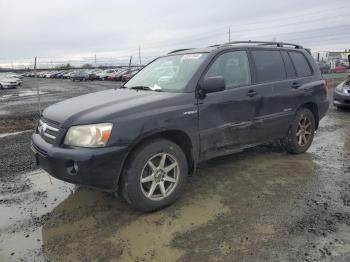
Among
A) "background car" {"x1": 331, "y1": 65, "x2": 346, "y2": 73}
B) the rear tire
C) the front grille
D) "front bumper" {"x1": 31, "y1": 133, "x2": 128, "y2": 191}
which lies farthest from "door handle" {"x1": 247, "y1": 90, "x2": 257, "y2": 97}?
"background car" {"x1": 331, "y1": 65, "x2": 346, "y2": 73}

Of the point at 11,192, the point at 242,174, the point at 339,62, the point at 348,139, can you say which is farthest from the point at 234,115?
the point at 339,62

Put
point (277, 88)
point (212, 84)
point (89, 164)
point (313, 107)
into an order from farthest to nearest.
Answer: point (313, 107)
point (277, 88)
point (212, 84)
point (89, 164)

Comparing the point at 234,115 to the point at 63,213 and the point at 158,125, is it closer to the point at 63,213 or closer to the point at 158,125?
the point at 158,125

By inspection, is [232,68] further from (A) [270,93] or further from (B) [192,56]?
(A) [270,93]

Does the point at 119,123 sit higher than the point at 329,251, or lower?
higher

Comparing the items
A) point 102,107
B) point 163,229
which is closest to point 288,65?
point 102,107

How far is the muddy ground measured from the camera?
11.5 ft

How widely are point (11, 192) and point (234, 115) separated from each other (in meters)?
3.11

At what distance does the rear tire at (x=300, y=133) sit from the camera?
6.28 m

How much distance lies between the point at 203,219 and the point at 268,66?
9.13ft

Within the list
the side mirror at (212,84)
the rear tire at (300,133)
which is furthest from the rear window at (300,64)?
the side mirror at (212,84)

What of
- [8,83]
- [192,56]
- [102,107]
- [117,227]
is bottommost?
[117,227]

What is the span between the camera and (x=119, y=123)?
3.97 metres

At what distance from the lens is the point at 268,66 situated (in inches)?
229
